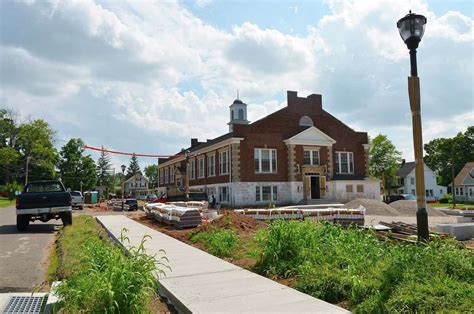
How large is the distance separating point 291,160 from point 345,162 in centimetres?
713

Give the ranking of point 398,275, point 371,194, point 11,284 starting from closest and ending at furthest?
point 398,275
point 11,284
point 371,194

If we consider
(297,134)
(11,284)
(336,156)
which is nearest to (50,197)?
(11,284)

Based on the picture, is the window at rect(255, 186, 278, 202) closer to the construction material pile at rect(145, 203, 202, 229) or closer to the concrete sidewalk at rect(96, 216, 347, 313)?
the construction material pile at rect(145, 203, 202, 229)

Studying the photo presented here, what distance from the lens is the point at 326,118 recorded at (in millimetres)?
42250

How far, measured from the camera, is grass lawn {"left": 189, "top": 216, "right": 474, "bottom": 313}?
4.74 metres

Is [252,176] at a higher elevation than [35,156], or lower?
lower

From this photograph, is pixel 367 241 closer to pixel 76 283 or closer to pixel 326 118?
pixel 76 283

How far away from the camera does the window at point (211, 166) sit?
1623 inches

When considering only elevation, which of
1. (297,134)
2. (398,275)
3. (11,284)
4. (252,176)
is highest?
(297,134)

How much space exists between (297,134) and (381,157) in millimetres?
38581

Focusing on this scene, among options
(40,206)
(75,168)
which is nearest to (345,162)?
(40,206)

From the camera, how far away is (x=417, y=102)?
8.24m

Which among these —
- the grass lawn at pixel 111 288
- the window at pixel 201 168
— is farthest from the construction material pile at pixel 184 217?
the window at pixel 201 168

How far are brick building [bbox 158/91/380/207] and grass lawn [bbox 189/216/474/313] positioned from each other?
2795cm
